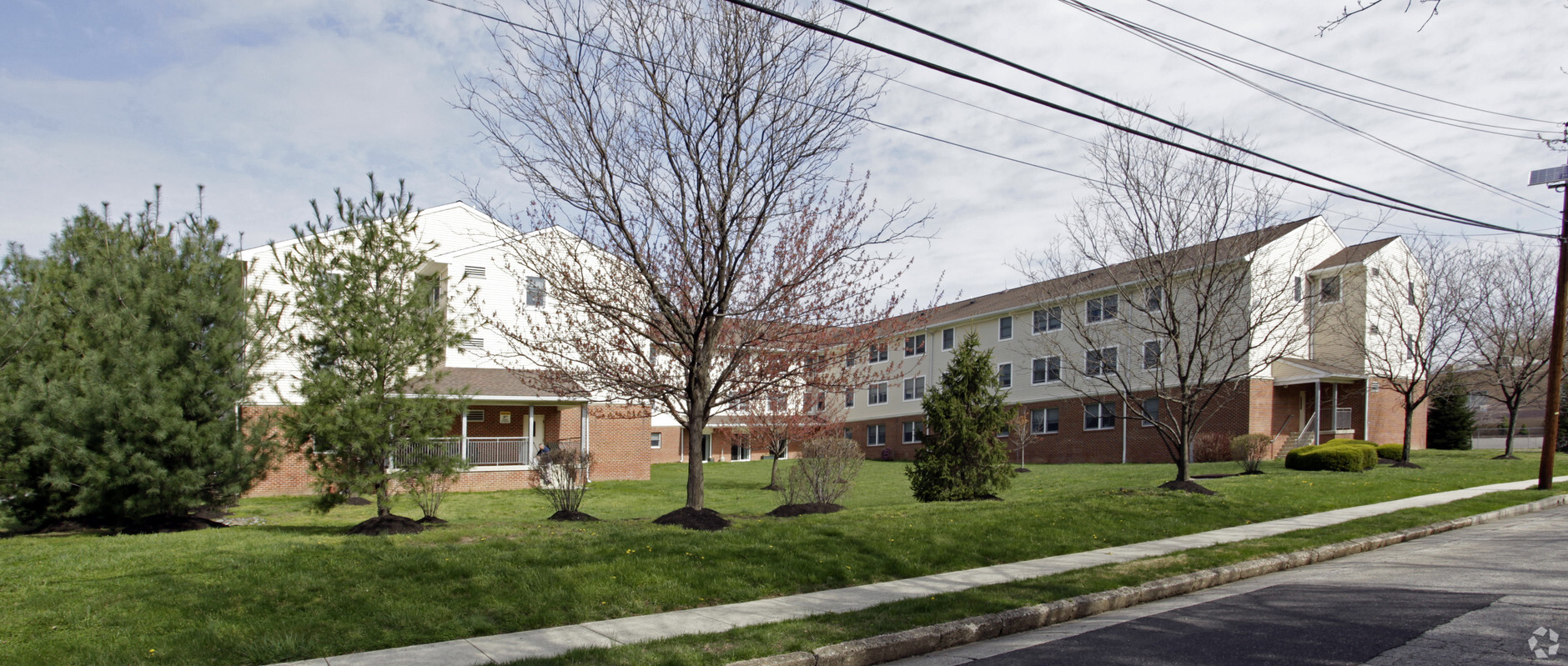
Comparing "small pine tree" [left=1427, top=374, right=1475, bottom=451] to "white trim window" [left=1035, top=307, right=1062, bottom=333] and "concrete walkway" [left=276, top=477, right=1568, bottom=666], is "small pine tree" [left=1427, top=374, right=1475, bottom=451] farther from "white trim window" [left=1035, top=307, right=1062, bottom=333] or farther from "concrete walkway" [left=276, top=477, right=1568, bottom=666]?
"concrete walkway" [left=276, top=477, right=1568, bottom=666]

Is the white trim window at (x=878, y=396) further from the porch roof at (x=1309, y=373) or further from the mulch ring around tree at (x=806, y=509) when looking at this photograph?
the mulch ring around tree at (x=806, y=509)

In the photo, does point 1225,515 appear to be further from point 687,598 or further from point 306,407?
point 306,407

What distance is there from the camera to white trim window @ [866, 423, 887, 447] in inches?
1998

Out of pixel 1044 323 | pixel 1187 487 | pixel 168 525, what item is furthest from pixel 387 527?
pixel 1044 323

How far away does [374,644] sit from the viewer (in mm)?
6809

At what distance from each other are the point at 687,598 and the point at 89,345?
37.7ft

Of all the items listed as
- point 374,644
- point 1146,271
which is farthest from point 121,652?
point 1146,271

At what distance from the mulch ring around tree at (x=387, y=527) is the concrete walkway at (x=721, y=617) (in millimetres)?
5570

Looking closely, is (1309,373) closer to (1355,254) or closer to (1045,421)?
(1355,254)

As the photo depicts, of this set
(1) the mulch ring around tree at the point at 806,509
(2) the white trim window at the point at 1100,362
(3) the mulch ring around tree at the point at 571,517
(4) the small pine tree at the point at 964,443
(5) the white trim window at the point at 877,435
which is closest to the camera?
(3) the mulch ring around tree at the point at 571,517

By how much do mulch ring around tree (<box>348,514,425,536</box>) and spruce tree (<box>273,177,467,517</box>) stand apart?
0.22 m

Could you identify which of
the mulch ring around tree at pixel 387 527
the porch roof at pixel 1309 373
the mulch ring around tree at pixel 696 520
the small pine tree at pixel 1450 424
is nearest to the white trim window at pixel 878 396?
the porch roof at pixel 1309 373

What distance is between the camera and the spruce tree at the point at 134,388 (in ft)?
42.9

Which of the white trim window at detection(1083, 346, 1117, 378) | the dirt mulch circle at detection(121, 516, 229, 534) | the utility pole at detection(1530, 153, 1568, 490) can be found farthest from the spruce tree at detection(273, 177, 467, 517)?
the utility pole at detection(1530, 153, 1568, 490)
